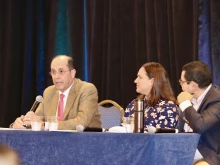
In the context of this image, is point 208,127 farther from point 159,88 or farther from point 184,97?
point 159,88

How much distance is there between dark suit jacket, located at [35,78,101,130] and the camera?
9.37ft

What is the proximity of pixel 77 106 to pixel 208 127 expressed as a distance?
3.47 feet

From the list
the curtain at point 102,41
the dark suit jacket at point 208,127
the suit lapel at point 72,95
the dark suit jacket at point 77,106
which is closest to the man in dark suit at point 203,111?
the dark suit jacket at point 208,127

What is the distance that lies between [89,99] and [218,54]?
1377 mm

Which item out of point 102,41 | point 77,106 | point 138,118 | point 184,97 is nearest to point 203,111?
point 184,97

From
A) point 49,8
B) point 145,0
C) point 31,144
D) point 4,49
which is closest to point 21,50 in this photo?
point 4,49

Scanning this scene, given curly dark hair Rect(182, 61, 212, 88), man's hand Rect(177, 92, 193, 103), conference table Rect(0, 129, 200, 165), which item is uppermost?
curly dark hair Rect(182, 61, 212, 88)

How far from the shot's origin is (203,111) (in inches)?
92.8

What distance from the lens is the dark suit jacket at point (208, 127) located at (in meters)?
2.25

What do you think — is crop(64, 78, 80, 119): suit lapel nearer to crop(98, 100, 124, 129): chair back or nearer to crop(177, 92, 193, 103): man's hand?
crop(98, 100, 124, 129): chair back

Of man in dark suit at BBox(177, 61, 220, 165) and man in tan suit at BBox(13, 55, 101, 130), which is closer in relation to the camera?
man in dark suit at BBox(177, 61, 220, 165)

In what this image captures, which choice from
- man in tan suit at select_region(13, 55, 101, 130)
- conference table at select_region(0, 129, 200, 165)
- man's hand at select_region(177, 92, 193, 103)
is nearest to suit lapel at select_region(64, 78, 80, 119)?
man in tan suit at select_region(13, 55, 101, 130)

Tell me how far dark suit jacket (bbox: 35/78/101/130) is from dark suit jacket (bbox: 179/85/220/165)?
77 centimetres

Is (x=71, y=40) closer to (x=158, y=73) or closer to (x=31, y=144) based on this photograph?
(x=158, y=73)
